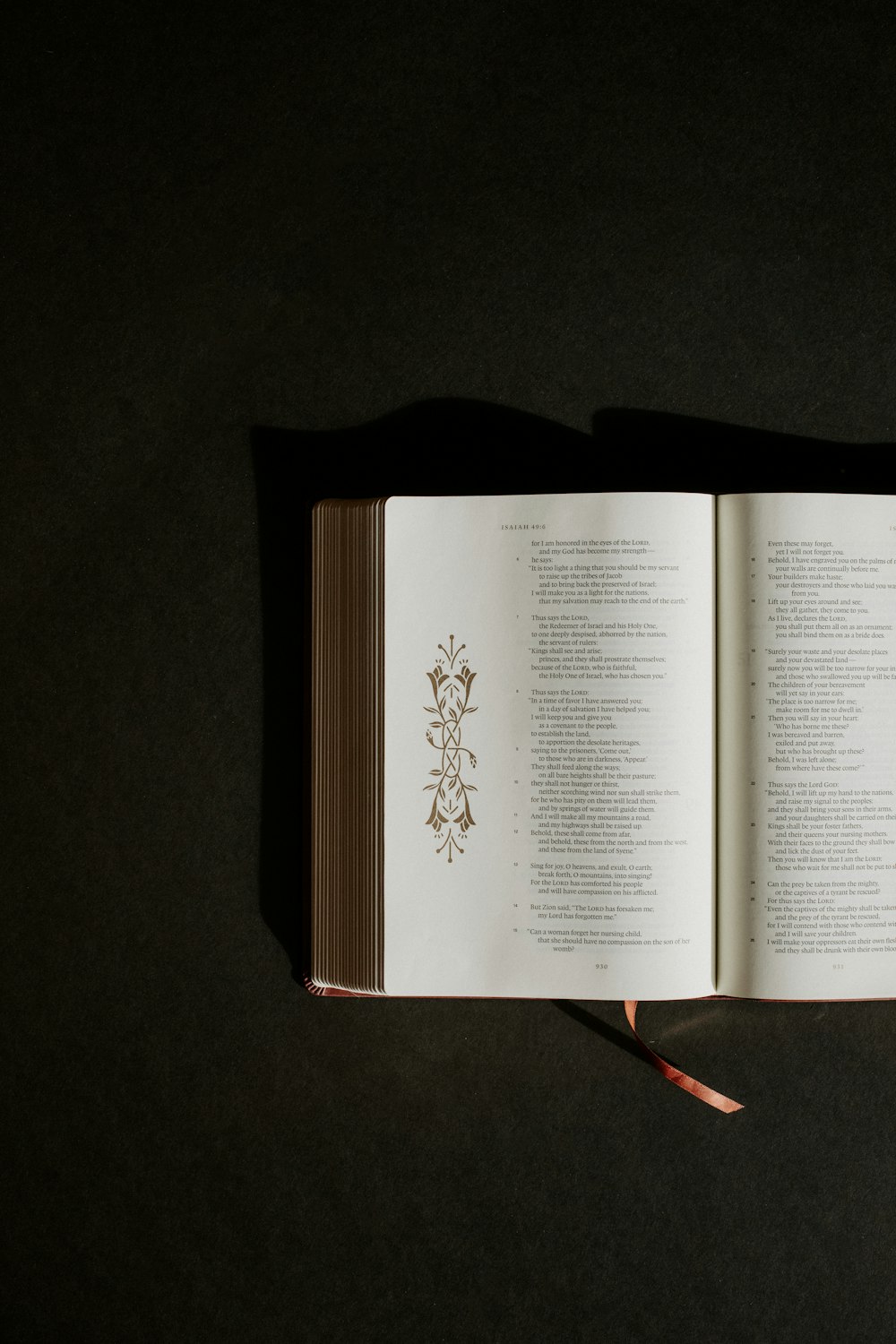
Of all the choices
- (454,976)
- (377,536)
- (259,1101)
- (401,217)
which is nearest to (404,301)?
(401,217)

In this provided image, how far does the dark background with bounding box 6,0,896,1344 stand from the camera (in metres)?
0.67

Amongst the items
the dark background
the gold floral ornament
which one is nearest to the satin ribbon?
the dark background

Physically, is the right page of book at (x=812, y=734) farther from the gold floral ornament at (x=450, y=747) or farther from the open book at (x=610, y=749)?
the gold floral ornament at (x=450, y=747)

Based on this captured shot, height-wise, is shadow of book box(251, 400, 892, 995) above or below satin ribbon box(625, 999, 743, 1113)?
above

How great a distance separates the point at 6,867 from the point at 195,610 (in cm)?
26

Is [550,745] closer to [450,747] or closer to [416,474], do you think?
[450,747]

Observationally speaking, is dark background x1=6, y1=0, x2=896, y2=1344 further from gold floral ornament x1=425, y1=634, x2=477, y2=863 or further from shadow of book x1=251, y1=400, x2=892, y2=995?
gold floral ornament x1=425, y1=634, x2=477, y2=863

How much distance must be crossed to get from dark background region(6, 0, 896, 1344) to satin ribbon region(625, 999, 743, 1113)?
2cm

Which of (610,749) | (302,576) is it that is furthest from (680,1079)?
(302,576)

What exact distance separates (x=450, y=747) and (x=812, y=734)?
0.26 metres

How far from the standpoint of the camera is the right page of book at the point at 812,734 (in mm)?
618

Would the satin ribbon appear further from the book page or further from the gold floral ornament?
the gold floral ornament

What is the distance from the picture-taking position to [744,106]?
0.67 m

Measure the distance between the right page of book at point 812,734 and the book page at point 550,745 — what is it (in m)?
0.03
